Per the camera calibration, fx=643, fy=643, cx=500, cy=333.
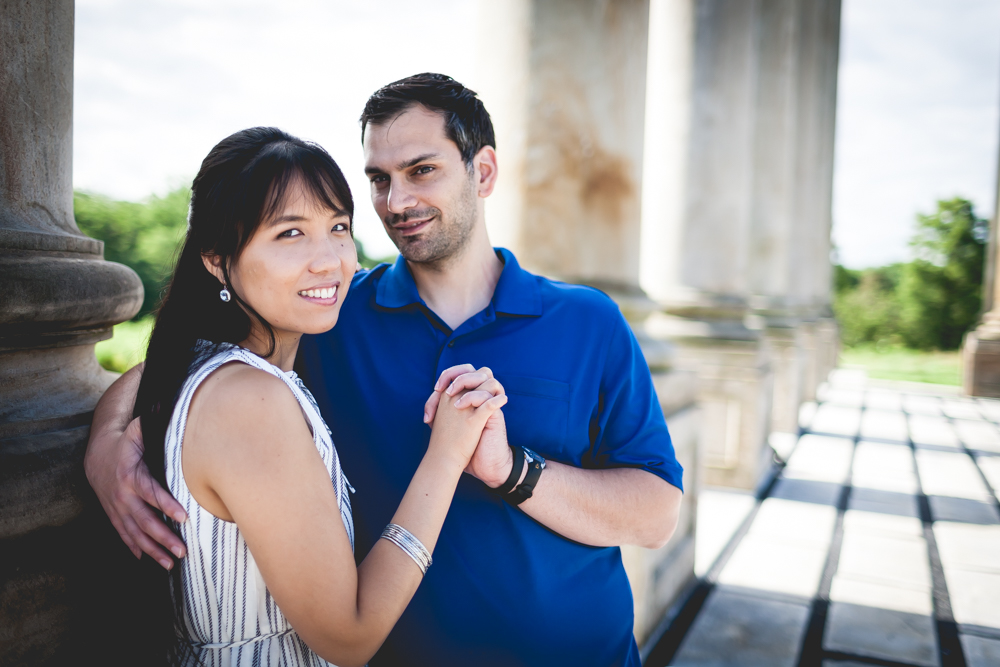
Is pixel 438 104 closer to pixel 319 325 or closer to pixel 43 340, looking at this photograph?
pixel 319 325

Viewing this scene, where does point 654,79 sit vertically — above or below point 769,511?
above

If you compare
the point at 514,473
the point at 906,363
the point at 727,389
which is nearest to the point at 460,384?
the point at 514,473

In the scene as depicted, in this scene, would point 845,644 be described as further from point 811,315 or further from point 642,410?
point 811,315

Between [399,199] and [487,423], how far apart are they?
99 cm

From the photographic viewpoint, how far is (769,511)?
7.01m

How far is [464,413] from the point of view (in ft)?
5.91

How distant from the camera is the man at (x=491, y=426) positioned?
6.74ft

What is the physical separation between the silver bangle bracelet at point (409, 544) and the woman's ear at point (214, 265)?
0.81m

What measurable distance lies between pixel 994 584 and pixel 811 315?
10453mm

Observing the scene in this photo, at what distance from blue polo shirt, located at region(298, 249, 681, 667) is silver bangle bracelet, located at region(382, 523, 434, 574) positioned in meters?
0.46

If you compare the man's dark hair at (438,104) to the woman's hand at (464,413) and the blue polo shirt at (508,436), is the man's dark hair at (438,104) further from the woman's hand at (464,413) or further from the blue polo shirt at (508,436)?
the woman's hand at (464,413)

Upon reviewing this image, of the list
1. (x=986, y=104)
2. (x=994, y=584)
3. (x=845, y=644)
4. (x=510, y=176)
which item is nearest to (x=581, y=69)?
(x=510, y=176)

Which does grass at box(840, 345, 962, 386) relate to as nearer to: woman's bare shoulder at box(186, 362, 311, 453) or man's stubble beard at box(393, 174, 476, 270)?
man's stubble beard at box(393, 174, 476, 270)

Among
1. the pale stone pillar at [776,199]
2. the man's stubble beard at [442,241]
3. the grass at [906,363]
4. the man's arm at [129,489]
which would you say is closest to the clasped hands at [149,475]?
the man's arm at [129,489]
